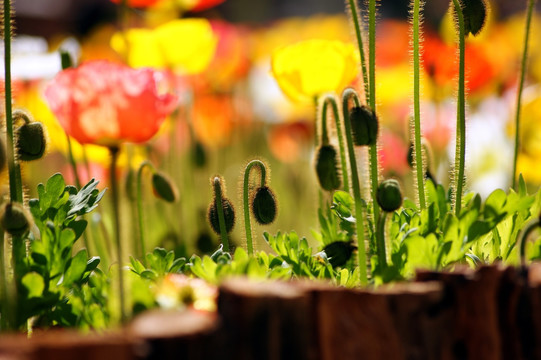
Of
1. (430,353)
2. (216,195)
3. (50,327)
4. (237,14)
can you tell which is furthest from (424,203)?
(237,14)

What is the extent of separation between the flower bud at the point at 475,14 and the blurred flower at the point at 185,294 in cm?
64

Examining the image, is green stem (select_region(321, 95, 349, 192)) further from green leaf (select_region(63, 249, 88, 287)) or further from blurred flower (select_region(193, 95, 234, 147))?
blurred flower (select_region(193, 95, 234, 147))

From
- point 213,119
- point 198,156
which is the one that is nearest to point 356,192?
point 198,156

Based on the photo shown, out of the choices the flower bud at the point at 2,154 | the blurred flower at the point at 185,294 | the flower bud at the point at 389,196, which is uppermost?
the flower bud at the point at 2,154

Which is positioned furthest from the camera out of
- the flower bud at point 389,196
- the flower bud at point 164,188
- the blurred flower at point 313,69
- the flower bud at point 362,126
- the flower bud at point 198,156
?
the flower bud at point 198,156

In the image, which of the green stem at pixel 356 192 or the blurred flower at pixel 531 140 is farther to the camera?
the blurred flower at pixel 531 140

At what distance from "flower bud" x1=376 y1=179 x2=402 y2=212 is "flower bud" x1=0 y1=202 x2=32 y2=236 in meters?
0.48

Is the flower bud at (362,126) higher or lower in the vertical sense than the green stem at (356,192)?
higher

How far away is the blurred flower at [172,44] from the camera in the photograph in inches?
105

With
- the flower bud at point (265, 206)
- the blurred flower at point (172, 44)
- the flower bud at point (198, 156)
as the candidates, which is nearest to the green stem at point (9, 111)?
the flower bud at point (265, 206)

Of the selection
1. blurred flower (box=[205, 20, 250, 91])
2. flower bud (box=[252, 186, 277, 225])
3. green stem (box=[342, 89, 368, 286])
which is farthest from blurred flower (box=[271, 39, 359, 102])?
blurred flower (box=[205, 20, 250, 91])

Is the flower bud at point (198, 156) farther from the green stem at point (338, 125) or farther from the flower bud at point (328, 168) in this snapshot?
the flower bud at point (328, 168)

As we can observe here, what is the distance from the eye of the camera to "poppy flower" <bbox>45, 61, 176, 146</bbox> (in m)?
1.10

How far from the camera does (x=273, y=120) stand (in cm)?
522
